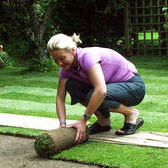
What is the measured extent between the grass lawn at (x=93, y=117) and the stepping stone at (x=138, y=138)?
0.30 ft

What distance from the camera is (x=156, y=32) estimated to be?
12.7 m

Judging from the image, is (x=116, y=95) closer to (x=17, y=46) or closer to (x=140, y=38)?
(x=17, y=46)

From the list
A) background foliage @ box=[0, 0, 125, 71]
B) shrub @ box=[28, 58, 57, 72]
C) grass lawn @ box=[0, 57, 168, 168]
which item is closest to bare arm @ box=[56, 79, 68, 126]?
grass lawn @ box=[0, 57, 168, 168]

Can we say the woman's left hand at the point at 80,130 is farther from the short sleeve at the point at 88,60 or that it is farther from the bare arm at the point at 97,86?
the short sleeve at the point at 88,60

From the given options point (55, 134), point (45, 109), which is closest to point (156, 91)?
point (45, 109)

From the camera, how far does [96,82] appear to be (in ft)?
9.77

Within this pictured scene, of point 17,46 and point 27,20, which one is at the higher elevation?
point 27,20

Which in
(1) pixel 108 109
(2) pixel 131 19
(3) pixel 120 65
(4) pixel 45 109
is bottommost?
(4) pixel 45 109

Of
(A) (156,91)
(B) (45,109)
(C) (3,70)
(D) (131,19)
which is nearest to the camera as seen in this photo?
(B) (45,109)

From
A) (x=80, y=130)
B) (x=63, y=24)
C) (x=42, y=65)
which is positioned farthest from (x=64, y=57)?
(x=63, y=24)

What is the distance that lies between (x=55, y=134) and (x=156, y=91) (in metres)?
3.41

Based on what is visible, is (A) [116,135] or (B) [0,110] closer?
(A) [116,135]

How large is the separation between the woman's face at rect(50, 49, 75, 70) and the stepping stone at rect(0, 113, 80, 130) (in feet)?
3.20

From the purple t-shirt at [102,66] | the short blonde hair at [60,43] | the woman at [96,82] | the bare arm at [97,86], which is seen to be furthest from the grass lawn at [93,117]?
the short blonde hair at [60,43]
